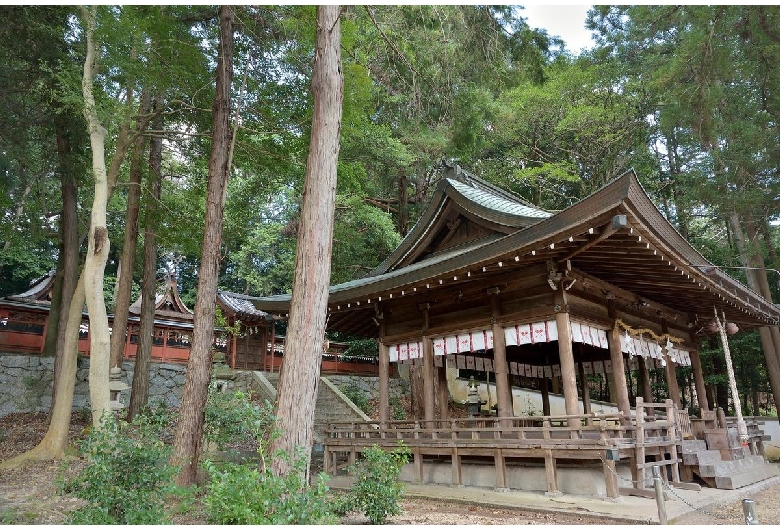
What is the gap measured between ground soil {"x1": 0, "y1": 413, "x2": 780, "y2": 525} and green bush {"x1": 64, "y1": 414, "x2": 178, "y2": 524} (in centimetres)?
48

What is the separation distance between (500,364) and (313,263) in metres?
4.78

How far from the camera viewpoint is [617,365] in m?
9.55

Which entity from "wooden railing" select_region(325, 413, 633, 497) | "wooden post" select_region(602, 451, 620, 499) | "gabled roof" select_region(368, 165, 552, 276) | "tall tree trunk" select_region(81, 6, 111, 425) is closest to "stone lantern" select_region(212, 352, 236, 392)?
"gabled roof" select_region(368, 165, 552, 276)

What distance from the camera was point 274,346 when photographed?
22.9 meters

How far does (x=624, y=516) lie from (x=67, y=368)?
10.1m

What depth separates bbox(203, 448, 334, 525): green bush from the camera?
3.87 m

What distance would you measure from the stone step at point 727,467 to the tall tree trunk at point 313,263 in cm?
782

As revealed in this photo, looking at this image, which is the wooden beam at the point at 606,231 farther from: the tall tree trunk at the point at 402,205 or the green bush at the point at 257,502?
the tall tree trunk at the point at 402,205

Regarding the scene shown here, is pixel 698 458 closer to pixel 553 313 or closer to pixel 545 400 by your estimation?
pixel 553 313

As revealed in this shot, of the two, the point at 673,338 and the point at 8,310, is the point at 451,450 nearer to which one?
the point at 673,338

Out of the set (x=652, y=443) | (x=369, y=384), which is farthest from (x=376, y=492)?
(x=369, y=384)

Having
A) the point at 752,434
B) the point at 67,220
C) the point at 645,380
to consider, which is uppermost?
the point at 67,220

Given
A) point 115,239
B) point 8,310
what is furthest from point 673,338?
point 115,239

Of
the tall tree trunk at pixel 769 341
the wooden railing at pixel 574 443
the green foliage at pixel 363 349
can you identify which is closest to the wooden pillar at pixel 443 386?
the wooden railing at pixel 574 443
